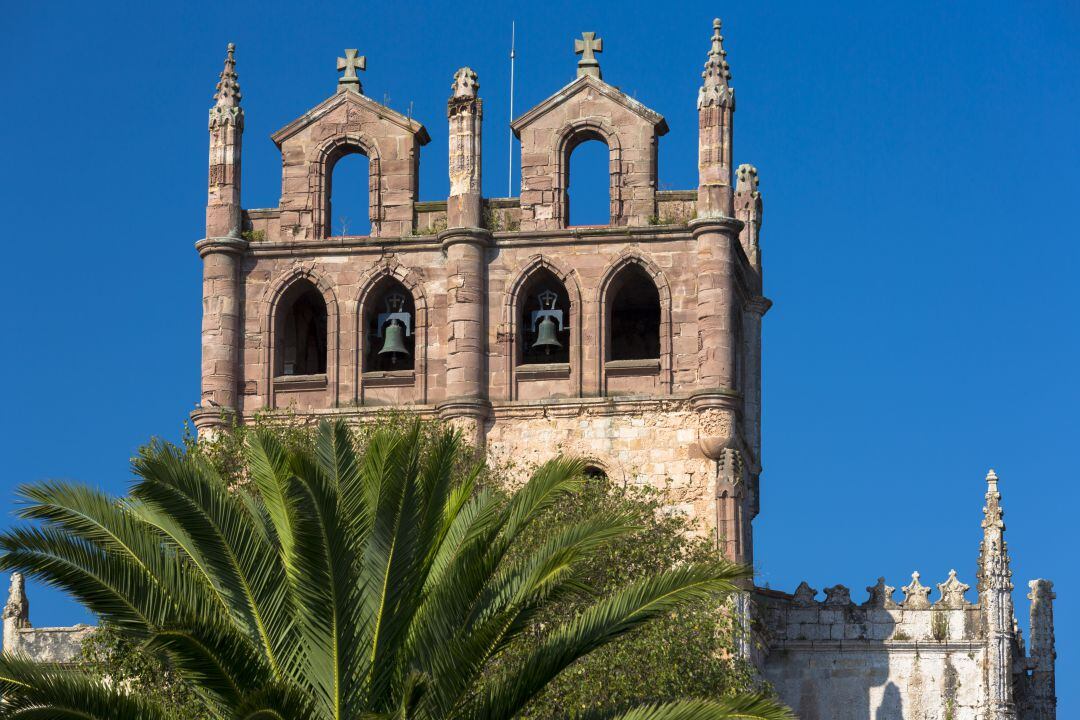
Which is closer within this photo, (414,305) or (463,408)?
(463,408)

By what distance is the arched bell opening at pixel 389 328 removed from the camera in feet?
194

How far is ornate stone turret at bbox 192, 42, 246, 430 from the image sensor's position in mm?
58688

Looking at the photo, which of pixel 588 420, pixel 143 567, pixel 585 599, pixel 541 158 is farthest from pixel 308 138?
pixel 143 567

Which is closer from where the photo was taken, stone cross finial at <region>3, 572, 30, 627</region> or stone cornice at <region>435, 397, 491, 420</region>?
stone cornice at <region>435, 397, 491, 420</region>

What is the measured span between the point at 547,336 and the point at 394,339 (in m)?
3.15

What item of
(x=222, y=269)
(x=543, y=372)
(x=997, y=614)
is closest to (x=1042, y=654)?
(x=997, y=614)

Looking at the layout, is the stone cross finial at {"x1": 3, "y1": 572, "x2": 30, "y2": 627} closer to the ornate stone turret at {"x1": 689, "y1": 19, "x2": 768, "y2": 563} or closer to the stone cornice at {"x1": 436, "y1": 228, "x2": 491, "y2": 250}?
the stone cornice at {"x1": 436, "y1": 228, "x2": 491, "y2": 250}

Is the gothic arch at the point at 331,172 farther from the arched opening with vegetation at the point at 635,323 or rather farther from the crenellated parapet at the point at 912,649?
the crenellated parapet at the point at 912,649

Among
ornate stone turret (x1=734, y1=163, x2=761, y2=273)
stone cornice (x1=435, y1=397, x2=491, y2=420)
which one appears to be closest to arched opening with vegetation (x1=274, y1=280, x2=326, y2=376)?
stone cornice (x1=435, y1=397, x2=491, y2=420)

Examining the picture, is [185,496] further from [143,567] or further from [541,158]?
[541,158]

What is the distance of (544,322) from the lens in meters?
58.8

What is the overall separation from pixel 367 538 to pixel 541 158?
25069mm

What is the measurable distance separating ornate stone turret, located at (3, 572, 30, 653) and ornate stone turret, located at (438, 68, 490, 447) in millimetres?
9649

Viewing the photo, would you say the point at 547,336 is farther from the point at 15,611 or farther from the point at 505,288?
the point at 15,611
